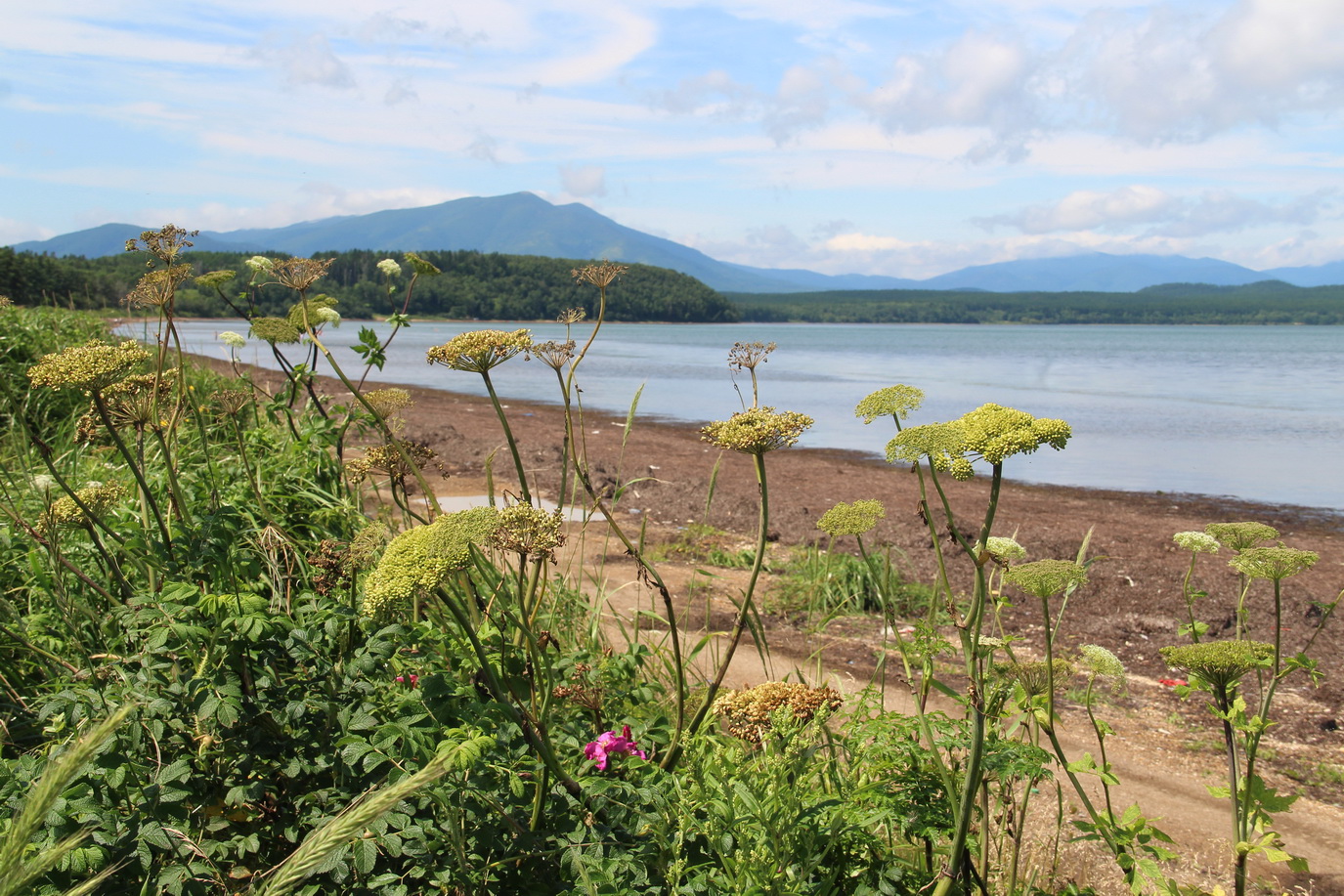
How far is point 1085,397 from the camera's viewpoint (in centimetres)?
2928

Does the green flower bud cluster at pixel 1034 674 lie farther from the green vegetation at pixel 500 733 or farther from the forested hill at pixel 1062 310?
the forested hill at pixel 1062 310

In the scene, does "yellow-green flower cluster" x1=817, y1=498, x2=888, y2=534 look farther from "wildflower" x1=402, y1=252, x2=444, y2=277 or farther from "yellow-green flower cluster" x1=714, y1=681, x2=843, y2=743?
"wildflower" x1=402, y1=252, x2=444, y2=277

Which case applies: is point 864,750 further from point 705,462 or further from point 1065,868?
point 705,462

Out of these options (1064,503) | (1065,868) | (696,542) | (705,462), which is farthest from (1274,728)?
(705,462)

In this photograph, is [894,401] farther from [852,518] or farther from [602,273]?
[602,273]

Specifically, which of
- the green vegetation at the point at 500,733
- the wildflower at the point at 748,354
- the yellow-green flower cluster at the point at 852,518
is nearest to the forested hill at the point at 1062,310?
the wildflower at the point at 748,354

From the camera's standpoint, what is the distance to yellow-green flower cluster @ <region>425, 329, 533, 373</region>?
6.98 feet

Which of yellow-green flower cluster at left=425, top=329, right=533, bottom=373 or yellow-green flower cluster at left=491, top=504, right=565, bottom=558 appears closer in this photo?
yellow-green flower cluster at left=491, top=504, right=565, bottom=558

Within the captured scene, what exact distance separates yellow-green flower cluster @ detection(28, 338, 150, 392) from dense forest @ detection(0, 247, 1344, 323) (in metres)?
17.2

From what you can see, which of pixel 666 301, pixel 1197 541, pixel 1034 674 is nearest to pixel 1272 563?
pixel 1197 541

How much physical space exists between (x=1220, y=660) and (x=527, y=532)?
1.64 meters

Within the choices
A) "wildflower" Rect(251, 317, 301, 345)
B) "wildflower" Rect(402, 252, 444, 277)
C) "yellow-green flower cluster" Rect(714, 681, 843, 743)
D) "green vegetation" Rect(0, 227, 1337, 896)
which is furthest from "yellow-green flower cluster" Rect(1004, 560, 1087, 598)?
"wildflower" Rect(251, 317, 301, 345)

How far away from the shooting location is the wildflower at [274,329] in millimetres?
3369

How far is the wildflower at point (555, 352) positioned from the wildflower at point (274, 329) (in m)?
1.49
